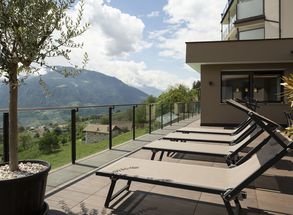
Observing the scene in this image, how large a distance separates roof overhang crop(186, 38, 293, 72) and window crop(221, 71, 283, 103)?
2.82ft

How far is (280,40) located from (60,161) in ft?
36.1

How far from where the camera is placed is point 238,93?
14281 mm

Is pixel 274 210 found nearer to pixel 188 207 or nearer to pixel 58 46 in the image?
pixel 188 207

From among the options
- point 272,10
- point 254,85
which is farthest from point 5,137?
point 272,10

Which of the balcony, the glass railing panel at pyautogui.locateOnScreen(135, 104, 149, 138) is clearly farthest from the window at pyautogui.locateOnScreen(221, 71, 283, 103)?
the balcony

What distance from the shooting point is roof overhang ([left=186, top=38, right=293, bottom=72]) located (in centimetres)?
1278

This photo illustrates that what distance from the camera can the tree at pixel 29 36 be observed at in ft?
8.79

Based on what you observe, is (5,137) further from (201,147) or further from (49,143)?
(201,147)

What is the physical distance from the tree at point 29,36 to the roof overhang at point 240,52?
1086cm

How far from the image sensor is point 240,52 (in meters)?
13.1

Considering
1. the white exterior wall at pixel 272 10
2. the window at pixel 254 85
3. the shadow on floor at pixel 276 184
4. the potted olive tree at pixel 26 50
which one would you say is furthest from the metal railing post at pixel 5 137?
the white exterior wall at pixel 272 10

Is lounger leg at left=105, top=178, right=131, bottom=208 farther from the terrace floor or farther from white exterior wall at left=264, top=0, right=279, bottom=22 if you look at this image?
white exterior wall at left=264, top=0, right=279, bottom=22

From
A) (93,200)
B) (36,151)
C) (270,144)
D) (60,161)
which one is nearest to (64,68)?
(93,200)

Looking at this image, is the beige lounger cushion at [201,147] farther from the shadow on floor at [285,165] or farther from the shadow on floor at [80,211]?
the shadow on floor at [80,211]
